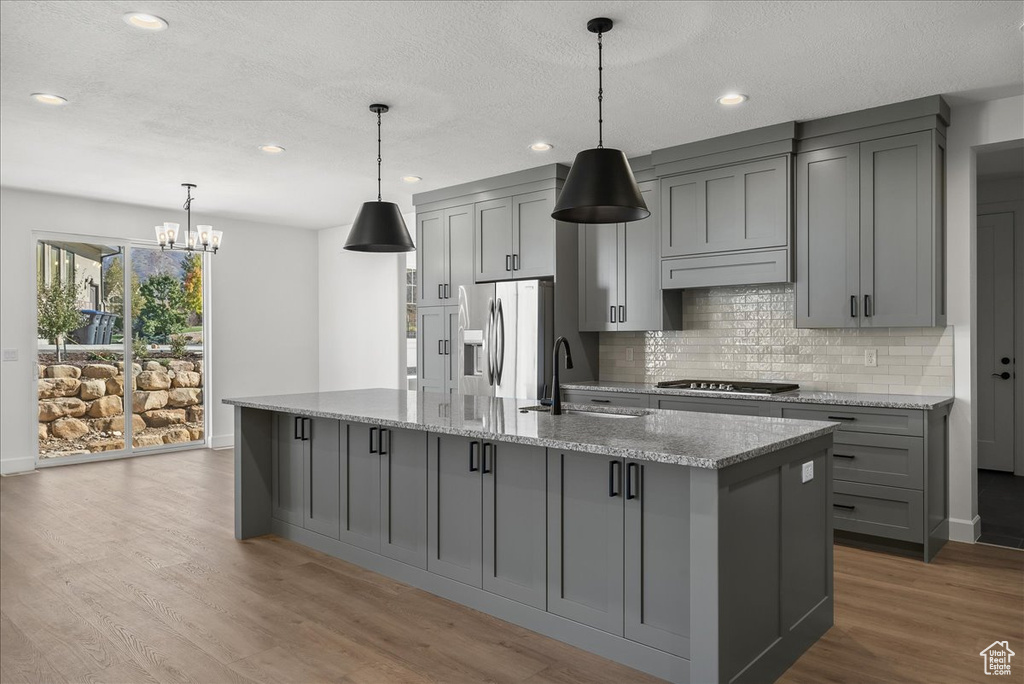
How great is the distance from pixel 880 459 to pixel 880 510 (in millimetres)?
293

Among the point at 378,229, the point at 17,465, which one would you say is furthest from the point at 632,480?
the point at 17,465

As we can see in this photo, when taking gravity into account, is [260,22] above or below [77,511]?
above

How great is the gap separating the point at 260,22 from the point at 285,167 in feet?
8.66

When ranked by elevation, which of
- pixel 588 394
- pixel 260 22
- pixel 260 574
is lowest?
pixel 260 574

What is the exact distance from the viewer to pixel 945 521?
4062 millimetres

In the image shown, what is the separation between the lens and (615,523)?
2607 millimetres

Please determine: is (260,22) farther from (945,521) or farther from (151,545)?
(945,521)

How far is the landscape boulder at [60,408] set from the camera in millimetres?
6645

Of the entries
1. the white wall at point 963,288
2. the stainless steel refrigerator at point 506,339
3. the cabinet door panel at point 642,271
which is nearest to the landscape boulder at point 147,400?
the stainless steel refrigerator at point 506,339

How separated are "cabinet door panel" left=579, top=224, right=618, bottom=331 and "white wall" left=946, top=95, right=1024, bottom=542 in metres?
2.28

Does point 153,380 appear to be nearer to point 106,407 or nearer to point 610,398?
point 106,407

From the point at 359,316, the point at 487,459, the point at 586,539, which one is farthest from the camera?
the point at 359,316

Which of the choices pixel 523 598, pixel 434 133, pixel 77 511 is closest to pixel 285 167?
pixel 434 133

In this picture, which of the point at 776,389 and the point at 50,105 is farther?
the point at 776,389
